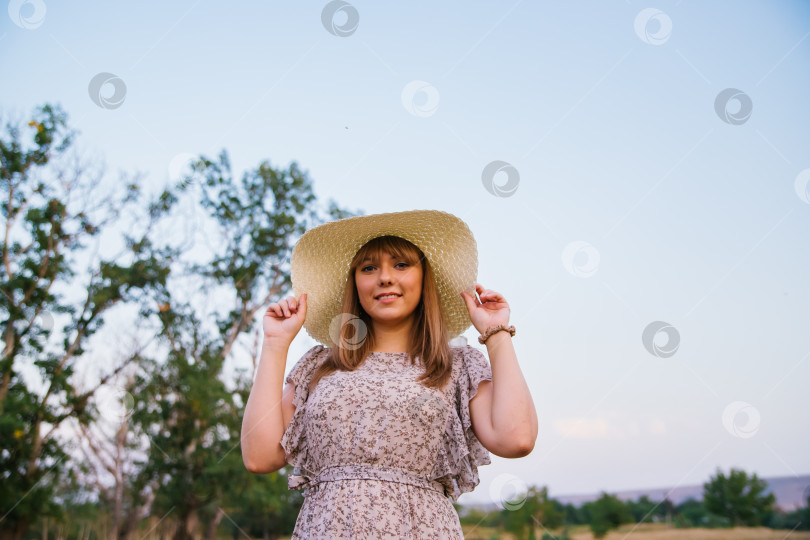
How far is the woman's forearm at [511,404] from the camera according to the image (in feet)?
6.34

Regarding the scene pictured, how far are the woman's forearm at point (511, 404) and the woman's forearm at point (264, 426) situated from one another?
74 centimetres

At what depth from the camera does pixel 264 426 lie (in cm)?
211

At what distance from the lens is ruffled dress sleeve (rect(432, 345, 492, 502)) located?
206cm

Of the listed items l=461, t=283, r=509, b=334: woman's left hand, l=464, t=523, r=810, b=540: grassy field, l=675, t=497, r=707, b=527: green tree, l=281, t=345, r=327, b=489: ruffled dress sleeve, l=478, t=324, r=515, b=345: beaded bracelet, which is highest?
l=461, t=283, r=509, b=334: woman's left hand

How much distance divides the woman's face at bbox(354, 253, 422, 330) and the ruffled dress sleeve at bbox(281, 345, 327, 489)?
362 mm

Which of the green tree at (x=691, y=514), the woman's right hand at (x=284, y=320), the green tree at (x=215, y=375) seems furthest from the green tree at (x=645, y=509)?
the woman's right hand at (x=284, y=320)

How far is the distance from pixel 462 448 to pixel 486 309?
52 centimetres

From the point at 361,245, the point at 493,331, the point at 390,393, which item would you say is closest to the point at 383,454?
the point at 390,393

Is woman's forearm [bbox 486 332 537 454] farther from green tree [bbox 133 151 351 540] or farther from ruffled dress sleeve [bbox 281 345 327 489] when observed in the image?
green tree [bbox 133 151 351 540]

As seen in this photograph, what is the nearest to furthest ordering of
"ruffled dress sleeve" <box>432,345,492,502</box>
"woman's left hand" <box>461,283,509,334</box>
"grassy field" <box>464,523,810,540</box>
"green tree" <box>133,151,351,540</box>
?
"ruffled dress sleeve" <box>432,345,492,502</box>, "woman's left hand" <box>461,283,509,334</box>, "green tree" <box>133,151,351,540</box>, "grassy field" <box>464,523,810,540</box>

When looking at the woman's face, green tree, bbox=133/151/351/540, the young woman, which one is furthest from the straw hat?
green tree, bbox=133/151/351/540

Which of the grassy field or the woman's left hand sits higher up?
the woman's left hand

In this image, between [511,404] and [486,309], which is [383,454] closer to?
[511,404]

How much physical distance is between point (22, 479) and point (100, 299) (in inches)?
110
